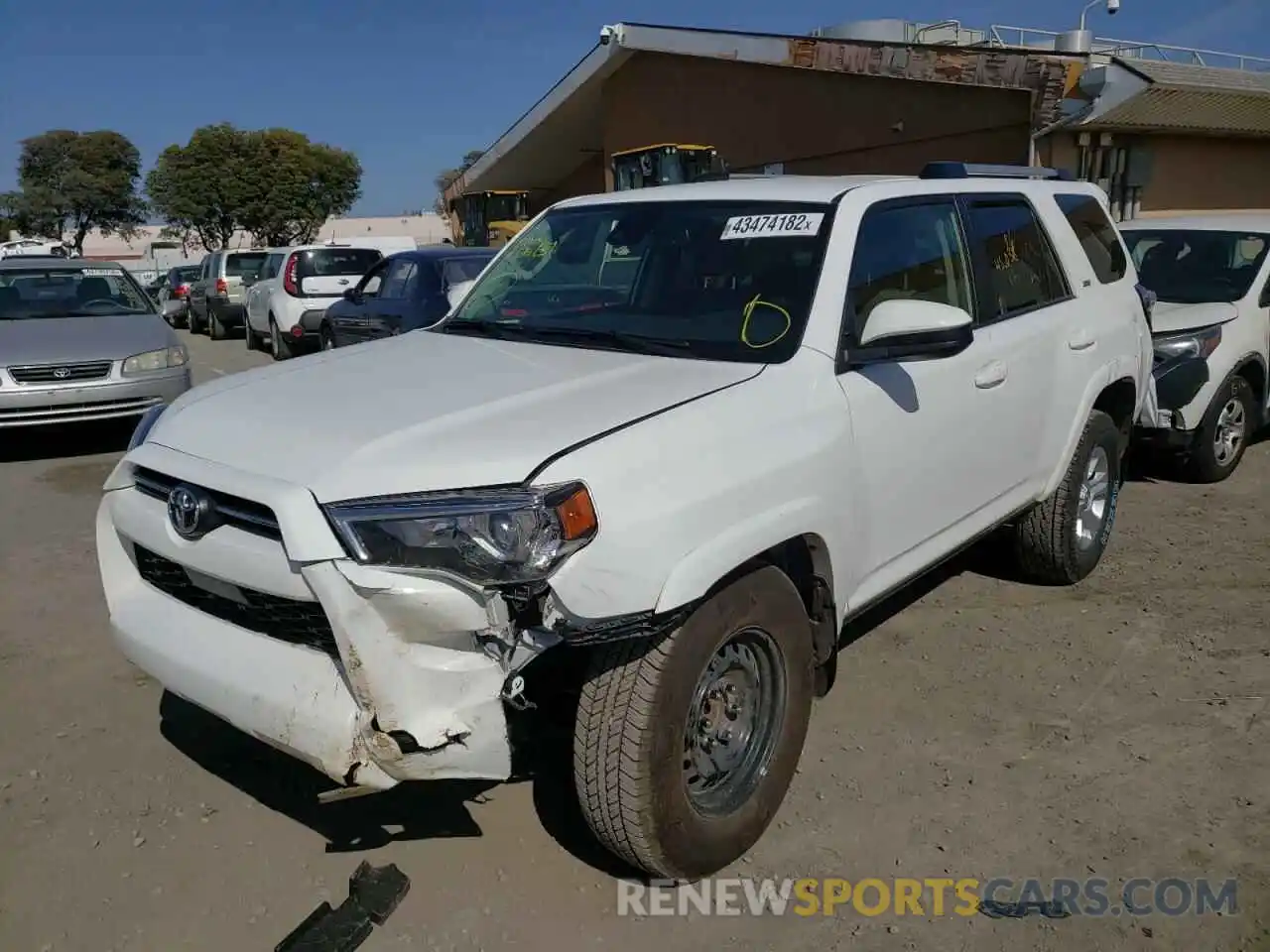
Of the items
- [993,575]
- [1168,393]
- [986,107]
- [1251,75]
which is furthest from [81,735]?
[1251,75]

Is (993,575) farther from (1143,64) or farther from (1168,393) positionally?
(1143,64)

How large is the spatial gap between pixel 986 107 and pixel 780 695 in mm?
14842

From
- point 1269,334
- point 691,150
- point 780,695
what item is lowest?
point 780,695

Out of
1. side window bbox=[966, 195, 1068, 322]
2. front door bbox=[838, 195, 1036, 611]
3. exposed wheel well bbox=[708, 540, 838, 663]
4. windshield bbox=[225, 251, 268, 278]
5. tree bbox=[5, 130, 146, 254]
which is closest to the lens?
exposed wheel well bbox=[708, 540, 838, 663]

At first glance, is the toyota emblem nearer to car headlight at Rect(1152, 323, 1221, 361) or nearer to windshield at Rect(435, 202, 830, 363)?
windshield at Rect(435, 202, 830, 363)

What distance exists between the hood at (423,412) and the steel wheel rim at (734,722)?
0.75m

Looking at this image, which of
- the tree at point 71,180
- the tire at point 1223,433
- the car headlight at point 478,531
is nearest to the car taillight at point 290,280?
the tire at point 1223,433

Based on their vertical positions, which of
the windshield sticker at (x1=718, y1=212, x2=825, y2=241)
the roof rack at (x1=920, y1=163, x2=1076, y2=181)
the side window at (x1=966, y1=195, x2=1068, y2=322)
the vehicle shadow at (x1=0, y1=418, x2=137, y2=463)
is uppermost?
the roof rack at (x1=920, y1=163, x2=1076, y2=181)

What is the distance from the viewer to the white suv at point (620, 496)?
2455 mm

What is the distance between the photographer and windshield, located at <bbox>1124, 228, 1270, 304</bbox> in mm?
7430

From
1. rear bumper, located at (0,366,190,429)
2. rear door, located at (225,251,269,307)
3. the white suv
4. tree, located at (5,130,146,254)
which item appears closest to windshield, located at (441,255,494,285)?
rear bumper, located at (0,366,190,429)

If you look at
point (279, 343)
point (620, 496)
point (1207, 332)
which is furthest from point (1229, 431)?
point (279, 343)

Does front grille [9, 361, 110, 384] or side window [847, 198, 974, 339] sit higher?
side window [847, 198, 974, 339]

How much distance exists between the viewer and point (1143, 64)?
659 inches
